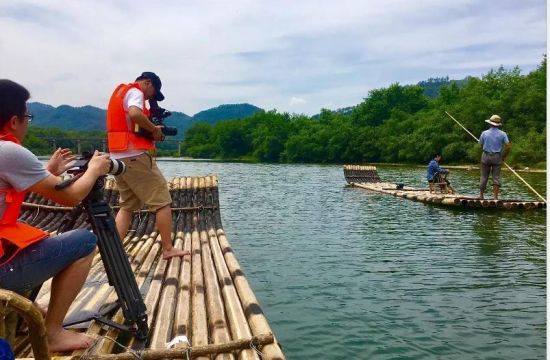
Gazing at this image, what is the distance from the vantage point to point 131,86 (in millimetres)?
5824

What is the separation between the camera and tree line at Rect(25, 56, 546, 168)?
5900 centimetres

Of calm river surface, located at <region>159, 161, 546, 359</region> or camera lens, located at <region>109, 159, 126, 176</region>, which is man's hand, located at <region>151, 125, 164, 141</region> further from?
calm river surface, located at <region>159, 161, 546, 359</region>

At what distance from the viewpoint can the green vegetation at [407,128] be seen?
58906 millimetres

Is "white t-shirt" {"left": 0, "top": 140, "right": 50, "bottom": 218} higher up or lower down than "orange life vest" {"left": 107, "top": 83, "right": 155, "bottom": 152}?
lower down

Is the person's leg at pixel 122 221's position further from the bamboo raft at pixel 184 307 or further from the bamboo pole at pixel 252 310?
the bamboo pole at pixel 252 310

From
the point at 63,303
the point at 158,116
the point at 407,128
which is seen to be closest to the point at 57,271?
the point at 63,303

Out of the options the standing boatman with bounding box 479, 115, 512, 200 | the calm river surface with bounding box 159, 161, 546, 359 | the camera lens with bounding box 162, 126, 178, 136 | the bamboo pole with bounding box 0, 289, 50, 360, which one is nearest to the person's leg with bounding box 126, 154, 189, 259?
the camera lens with bounding box 162, 126, 178, 136

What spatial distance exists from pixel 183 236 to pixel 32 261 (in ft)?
16.1

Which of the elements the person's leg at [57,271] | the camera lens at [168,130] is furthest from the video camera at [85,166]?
the camera lens at [168,130]

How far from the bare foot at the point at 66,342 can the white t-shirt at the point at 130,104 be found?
275cm

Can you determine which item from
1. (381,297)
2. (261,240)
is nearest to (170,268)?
(381,297)

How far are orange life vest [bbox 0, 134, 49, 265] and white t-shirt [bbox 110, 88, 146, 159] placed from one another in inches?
102

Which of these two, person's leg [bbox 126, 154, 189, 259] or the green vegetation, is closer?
person's leg [bbox 126, 154, 189, 259]

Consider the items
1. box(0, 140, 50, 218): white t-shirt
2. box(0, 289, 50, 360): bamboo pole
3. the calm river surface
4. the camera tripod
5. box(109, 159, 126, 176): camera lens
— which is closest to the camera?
box(0, 289, 50, 360): bamboo pole
